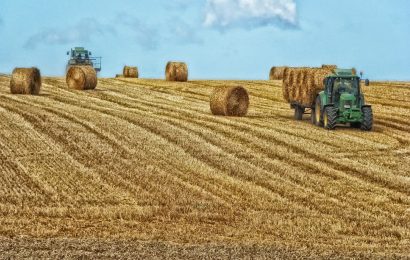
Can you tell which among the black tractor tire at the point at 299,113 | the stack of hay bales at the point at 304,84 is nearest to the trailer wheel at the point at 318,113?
the stack of hay bales at the point at 304,84

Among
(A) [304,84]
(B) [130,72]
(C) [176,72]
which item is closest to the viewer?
(A) [304,84]

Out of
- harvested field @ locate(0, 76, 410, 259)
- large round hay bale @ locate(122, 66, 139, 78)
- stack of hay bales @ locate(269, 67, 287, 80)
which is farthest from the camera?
large round hay bale @ locate(122, 66, 139, 78)

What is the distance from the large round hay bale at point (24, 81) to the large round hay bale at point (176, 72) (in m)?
13.3

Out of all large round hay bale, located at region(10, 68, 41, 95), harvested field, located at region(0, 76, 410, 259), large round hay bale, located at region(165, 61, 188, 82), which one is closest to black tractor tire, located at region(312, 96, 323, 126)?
harvested field, located at region(0, 76, 410, 259)

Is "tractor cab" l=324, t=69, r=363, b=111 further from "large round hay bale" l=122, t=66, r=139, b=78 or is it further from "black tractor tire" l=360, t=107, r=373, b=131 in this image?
"large round hay bale" l=122, t=66, r=139, b=78

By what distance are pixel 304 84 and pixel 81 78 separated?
1353 cm

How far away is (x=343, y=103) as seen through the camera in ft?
82.8

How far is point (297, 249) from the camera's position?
1162cm

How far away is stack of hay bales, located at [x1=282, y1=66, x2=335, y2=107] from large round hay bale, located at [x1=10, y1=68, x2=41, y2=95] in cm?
1089

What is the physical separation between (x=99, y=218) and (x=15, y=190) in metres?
2.67

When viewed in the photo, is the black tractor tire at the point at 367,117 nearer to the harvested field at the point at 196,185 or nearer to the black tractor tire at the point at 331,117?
the harvested field at the point at 196,185

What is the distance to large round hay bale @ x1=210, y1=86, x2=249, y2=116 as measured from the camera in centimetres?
2799

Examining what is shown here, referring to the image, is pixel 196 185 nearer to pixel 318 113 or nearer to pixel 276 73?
pixel 318 113

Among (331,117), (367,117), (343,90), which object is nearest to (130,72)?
(343,90)
